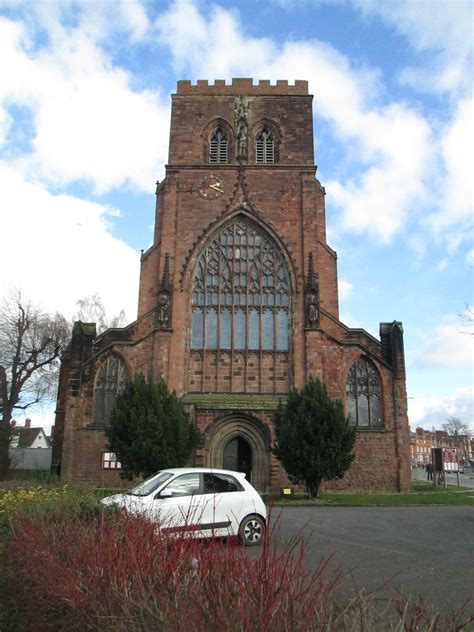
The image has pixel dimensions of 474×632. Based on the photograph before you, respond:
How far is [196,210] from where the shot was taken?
3005 centimetres

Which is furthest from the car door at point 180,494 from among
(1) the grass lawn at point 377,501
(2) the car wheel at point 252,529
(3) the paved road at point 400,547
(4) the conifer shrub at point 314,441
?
(4) the conifer shrub at point 314,441

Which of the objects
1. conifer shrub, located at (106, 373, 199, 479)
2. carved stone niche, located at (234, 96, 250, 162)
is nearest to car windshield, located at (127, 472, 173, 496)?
conifer shrub, located at (106, 373, 199, 479)

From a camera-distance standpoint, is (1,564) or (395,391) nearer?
(1,564)

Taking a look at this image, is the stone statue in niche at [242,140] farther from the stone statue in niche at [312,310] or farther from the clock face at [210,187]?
the stone statue in niche at [312,310]

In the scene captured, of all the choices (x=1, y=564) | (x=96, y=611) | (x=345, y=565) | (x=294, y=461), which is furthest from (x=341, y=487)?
(x=96, y=611)

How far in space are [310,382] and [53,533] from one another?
18947mm

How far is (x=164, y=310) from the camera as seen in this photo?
90.8 feet

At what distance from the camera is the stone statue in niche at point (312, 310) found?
1087 inches

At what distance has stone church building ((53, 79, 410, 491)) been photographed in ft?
86.2

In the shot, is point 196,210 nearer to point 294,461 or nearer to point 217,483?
point 294,461

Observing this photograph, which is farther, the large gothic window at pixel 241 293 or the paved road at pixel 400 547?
the large gothic window at pixel 241 293

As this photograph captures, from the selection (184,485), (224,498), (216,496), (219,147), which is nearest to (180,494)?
(184,485)

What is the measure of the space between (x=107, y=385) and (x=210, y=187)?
11516 mm

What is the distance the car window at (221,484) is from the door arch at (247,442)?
48.9ft
